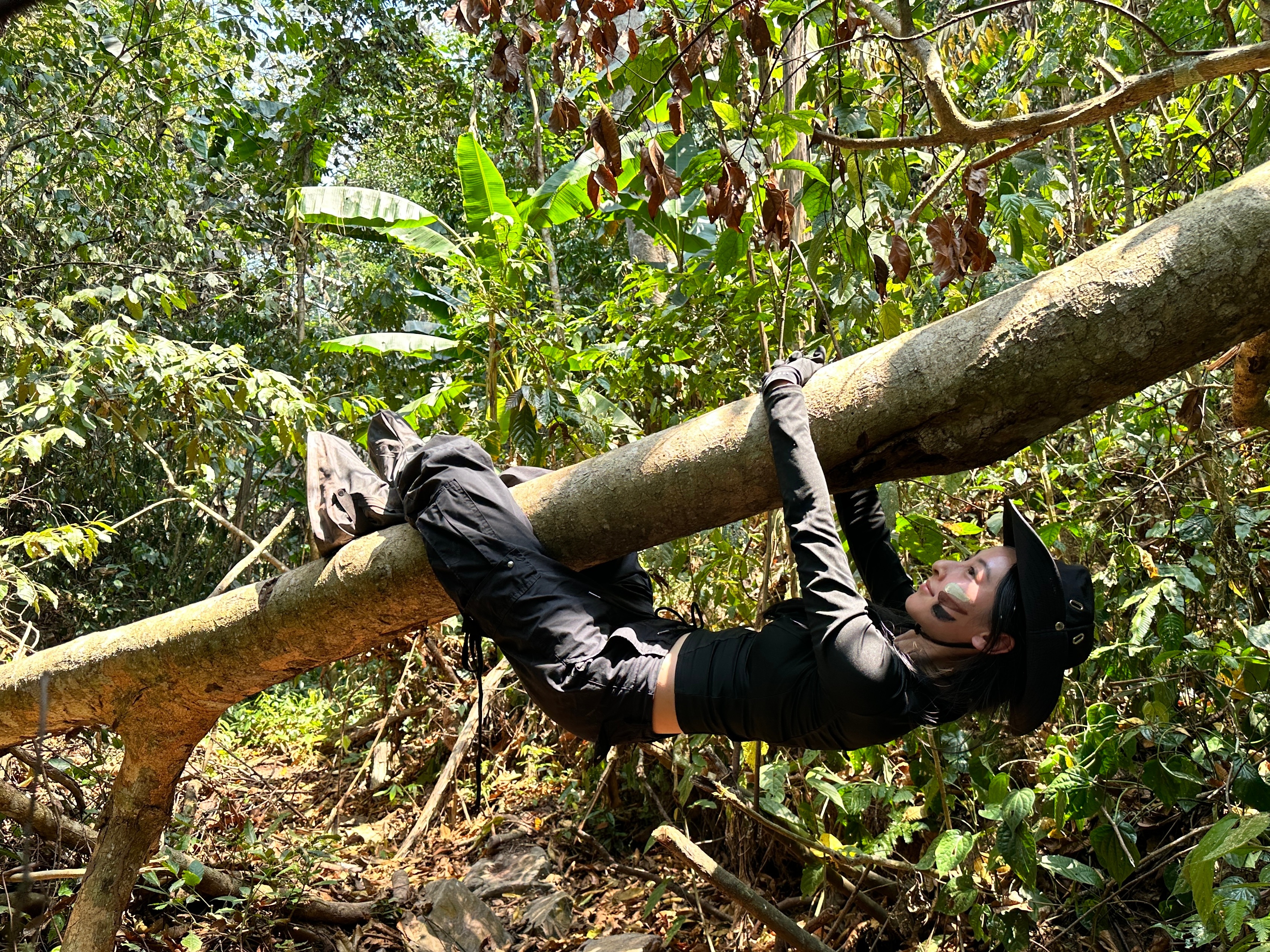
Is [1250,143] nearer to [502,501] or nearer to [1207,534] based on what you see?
[1207,534]

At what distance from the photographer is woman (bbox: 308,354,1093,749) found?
2.24m

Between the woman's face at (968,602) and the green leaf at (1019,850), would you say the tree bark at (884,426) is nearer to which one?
the woman's face at (968,602)

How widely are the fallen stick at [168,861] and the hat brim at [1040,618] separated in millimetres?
3198

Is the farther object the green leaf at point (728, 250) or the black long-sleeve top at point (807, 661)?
the green leaf at point (728, 250)

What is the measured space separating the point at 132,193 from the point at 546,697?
21.8ft

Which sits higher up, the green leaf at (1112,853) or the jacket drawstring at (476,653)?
the jacket drawstring at (476,653)

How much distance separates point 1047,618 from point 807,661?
0.57 m

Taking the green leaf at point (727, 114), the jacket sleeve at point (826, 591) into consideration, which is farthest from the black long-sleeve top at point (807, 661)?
the green leaf at point (727, 114)

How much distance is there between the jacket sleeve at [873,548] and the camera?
282 cm

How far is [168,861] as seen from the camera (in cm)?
375

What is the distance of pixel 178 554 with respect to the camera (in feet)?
30.7

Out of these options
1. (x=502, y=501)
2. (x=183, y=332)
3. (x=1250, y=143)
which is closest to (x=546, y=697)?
(x=502, y=501)

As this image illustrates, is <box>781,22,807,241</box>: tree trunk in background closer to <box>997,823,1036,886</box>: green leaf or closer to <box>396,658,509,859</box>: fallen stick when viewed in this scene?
<box>997,823,1036,886</box>: green leaf

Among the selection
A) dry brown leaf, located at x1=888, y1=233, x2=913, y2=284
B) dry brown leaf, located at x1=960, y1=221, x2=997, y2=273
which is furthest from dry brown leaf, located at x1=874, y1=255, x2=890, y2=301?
dry brown leaf, located at x1=960, y1=221, x2=997, y2=273
